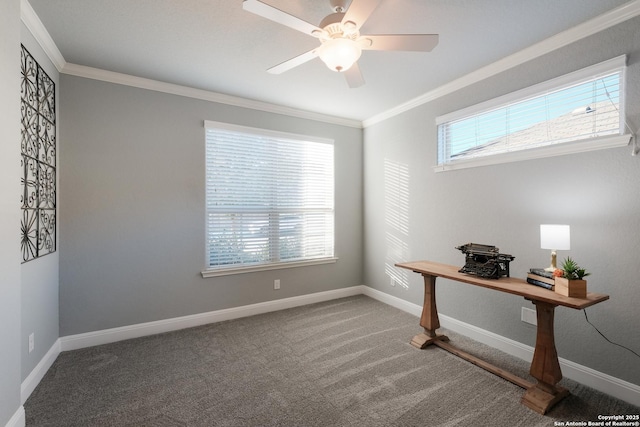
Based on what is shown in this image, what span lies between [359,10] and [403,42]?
0.39 metres

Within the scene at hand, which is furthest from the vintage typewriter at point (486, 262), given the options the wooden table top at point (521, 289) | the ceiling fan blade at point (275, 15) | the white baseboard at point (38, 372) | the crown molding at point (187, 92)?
the white baseboard at point (38, 372)

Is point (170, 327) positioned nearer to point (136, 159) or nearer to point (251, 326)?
point (251, 326)

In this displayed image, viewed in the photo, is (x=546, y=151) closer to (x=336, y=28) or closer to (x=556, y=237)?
(x=556, y=237)

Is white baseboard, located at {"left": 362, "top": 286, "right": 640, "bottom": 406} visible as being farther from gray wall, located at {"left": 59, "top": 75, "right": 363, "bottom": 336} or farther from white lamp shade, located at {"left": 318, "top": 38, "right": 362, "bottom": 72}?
white lamp shade, located at {"left": 318, "top": 38, "right": 362, "bottom": 72}

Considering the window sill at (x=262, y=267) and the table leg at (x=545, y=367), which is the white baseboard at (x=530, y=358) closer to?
the table leg at (x=545, y=367)

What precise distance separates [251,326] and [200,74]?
273cm

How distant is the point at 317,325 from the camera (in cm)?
332

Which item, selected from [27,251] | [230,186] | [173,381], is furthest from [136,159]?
[173,381]

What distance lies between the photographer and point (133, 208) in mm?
3014

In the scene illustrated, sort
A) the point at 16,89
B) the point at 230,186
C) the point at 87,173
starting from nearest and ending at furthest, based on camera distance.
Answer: the point at 16,89
the point at 87,173
the point at 230,186

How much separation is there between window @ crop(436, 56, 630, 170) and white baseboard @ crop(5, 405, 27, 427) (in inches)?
153

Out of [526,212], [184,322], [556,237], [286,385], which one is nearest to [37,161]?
[184,322]

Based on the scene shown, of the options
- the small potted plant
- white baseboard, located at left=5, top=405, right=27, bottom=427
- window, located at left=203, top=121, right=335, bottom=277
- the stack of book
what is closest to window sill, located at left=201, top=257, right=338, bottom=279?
window, located at left=203, top=121, right=335, bottom=277

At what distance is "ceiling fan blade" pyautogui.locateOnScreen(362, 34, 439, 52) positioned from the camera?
1.69 m
